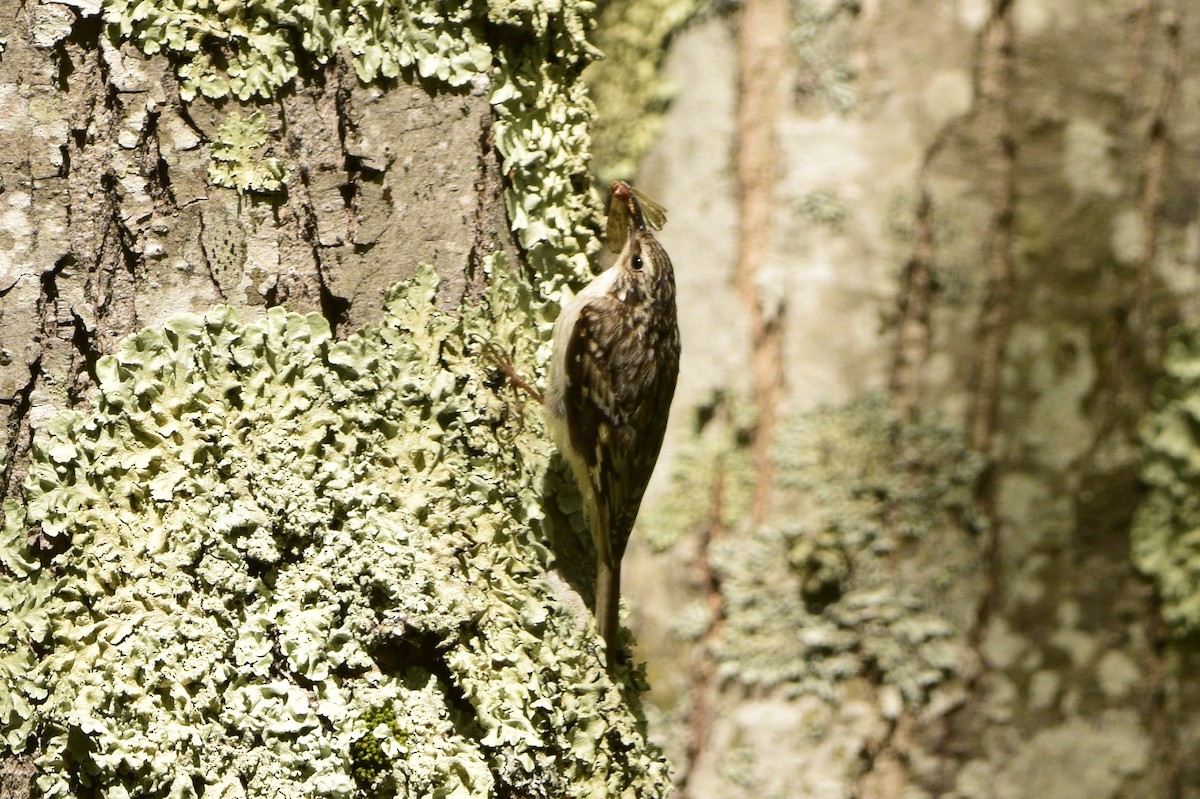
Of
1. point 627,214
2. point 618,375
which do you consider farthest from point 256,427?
point 627,214

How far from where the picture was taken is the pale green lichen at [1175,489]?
2971 mm

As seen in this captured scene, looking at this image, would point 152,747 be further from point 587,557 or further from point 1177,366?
point 1177,366

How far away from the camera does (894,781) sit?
305 centimetres

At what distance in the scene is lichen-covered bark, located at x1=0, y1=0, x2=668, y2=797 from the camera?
5.03 ft

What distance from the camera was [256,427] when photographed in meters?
1.60

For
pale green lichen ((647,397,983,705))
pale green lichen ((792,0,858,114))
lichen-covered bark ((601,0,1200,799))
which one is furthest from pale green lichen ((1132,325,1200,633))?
pale green lichen ((792,0,858,114))

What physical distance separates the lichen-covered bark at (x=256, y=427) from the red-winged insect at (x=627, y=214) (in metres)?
0.61

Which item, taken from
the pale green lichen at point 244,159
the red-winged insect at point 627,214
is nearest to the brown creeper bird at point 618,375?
the red-winged insect at point 627,214

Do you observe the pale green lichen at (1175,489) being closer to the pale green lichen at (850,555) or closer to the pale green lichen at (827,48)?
the pale green lichen at (850,555)

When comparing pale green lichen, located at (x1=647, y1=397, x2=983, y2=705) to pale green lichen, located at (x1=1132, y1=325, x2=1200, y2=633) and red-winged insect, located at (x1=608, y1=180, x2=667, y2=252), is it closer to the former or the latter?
pale green lichen, located at (x1=1132, y1=325, x2=1200, y2=633)

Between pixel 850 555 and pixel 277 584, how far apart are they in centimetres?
187

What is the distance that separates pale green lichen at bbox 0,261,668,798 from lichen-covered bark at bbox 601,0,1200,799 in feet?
5.00

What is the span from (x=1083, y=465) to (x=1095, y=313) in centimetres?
38

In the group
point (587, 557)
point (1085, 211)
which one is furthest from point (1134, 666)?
point (587, 557)
